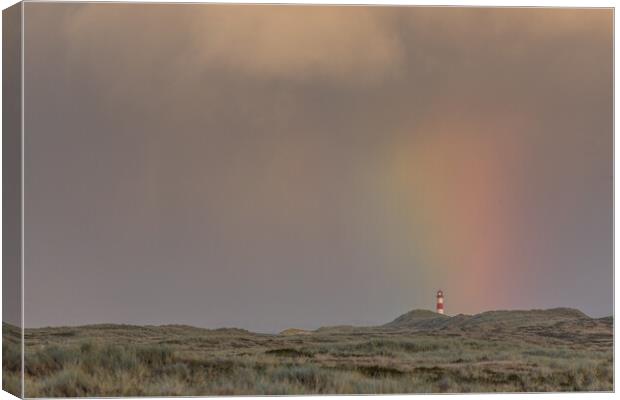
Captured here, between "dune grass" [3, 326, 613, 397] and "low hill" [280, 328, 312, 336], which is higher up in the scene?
"low hill" [280, 328, 312, 336]

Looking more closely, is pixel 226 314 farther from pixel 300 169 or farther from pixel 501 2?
pixel 501 2

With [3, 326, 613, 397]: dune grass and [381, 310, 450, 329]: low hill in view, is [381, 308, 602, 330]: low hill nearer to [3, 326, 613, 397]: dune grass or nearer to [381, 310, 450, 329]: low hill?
[381, 310, 450, 329]: low hill

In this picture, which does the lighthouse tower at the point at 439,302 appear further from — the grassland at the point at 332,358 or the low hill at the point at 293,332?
the low hill at the point at 293,332

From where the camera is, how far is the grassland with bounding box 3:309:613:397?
57.1ft

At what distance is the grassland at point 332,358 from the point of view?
57.1 feet

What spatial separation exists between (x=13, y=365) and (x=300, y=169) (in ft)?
10.8

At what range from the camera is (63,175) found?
17328 mm

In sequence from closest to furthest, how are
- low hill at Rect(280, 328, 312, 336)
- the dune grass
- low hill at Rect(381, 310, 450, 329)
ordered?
the dune grass, low hill at Rect(280, 328, 312, 336), low hill at Rect(381, 310, 450, 329)

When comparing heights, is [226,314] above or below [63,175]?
below

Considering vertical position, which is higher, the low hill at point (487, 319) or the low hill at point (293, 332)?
the low hill at point (487, 319)

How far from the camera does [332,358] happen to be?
17703 millimetres

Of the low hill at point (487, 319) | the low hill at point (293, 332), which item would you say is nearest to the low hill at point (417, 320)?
the low hill at point (487, 319)

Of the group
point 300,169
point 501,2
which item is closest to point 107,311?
point 300,169

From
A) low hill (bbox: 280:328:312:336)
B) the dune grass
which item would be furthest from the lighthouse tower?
low hill (bbox: 280:328:312:336)
